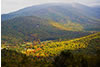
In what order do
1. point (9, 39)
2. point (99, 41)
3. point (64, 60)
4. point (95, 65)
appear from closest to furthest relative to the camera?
point (95, 65), point (64, 60), point (99, 41), point (9, 39)

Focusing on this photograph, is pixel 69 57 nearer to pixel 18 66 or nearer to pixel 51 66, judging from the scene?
pixel 51 66

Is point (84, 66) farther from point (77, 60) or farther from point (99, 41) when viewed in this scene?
point (99, 41)

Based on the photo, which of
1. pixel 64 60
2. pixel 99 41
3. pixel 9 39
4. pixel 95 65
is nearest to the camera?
pixel 95 65

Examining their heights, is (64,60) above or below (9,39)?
above

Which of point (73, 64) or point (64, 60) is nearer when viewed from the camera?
point (73, 64)

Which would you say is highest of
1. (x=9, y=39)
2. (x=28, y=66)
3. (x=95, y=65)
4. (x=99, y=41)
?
(x=95, y=65)

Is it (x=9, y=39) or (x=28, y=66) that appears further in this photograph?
(x=9, y=39)

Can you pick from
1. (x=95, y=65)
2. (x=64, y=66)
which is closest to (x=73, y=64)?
(x=64, y=66)

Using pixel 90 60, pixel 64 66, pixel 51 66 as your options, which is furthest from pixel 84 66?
pixel 51 66

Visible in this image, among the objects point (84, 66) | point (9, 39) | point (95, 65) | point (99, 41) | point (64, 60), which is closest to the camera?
point (95, 65)
